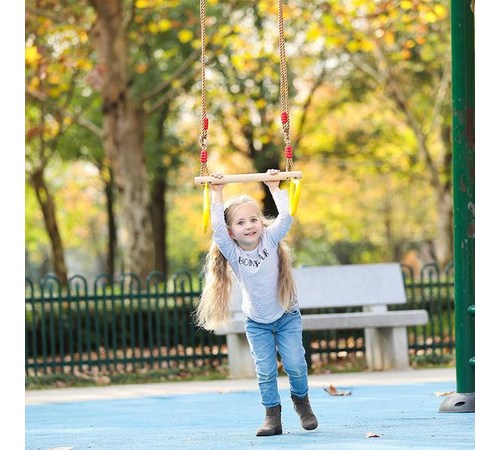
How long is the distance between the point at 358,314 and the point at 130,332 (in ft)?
10.0

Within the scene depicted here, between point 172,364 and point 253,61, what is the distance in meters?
12.2

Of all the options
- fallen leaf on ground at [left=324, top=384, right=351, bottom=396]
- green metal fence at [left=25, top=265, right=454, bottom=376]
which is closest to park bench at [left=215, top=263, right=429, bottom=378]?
green metal fence at [left=25, top=265, right=454, bottom=376]

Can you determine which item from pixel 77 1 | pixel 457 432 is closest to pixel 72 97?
pixel 77 1

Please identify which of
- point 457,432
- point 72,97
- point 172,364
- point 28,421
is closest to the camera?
point 457,432

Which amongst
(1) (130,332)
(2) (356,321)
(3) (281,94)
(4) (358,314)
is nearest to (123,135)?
(1) (130,332)

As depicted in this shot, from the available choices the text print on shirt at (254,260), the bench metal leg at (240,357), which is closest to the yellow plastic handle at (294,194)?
the text print on shirt at (254,260)

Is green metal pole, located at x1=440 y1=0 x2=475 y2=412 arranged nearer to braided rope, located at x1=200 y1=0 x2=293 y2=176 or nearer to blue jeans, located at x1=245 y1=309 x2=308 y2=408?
blue jeans, located at x1=245 y1=309 x2=308 y2=408

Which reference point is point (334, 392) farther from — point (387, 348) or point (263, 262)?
point (263, 262)

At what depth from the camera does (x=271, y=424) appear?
21.5 ft

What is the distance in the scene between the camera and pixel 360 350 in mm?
12891

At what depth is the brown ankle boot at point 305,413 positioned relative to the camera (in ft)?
21.8

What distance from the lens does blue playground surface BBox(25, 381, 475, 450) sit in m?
6.19

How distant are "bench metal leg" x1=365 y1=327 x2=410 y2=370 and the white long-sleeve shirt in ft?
17.4
